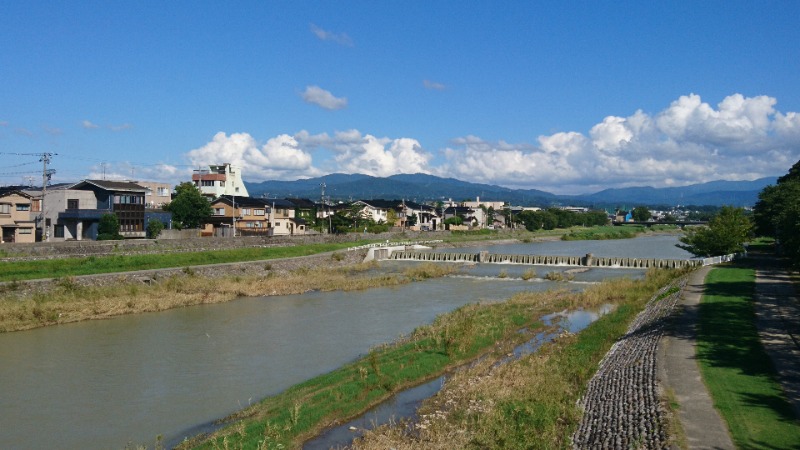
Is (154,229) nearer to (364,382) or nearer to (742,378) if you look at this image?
(364,382)

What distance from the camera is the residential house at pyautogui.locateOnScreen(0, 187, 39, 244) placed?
38.5 meters

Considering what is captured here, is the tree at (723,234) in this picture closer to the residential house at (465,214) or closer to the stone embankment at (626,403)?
the stone embankment at (626,403)

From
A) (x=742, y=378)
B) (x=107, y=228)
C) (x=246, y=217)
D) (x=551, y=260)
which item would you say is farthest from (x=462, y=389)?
(x=246, y=217)

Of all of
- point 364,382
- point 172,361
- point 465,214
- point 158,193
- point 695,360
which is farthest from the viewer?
point 465,214

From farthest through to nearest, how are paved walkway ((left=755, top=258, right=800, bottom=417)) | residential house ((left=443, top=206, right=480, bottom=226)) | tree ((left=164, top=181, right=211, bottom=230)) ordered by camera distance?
residential house ((left=443, top=206, right=480, bottom=226)) → tree ((left=164, top=181, right=211, bottom=230)) → paved walkway ((left=755, top=258, right=800, bottom=417))

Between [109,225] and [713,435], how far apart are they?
4197 centimetres

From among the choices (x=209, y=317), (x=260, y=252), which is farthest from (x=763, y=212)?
(x=209, y=317)

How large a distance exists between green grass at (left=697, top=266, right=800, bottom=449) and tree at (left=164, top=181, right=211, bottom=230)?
4471 cm

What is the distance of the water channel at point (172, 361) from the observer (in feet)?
41.3

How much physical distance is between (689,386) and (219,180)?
69.9m

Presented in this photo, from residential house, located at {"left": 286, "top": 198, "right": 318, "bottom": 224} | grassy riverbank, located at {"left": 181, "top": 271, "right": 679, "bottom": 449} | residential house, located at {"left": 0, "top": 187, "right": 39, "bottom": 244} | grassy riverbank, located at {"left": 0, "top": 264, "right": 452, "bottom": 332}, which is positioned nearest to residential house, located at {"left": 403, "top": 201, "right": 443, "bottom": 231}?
residential house, located at {"left": 286, "top": 198, "right": 318, "bottom": 224}

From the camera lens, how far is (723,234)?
124 ft

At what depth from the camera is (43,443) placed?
37.8 feet

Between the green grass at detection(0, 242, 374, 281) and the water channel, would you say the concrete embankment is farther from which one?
the water channel
